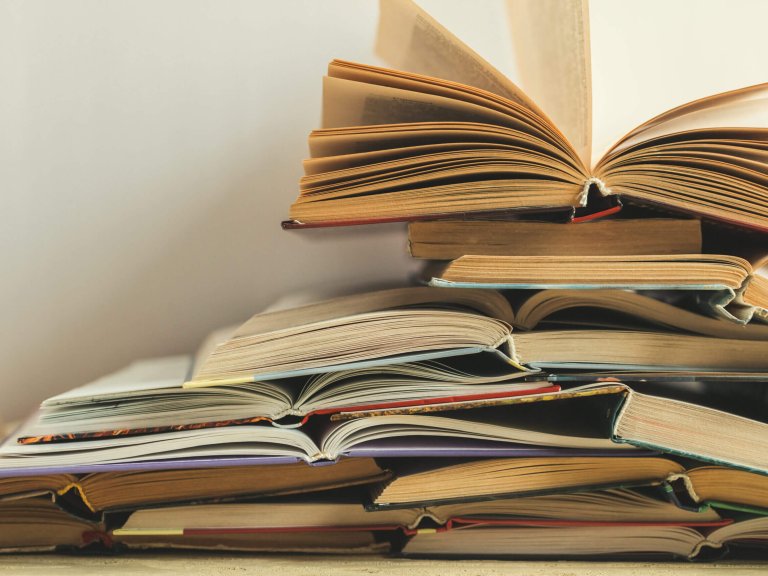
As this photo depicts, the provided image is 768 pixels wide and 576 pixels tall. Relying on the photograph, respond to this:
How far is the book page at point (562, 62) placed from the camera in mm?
745

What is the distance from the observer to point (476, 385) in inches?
26.1

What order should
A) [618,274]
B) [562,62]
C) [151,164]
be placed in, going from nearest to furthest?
1. [618,274]
2. [562,62]
3. [151,164]

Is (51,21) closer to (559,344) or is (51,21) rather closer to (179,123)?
(179,123)

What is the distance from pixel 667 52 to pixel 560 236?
0.52 meters

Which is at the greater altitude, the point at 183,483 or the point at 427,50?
the point at 427,50

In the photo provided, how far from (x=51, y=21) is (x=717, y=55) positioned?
97 cm

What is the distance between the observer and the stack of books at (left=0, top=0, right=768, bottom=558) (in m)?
0.66

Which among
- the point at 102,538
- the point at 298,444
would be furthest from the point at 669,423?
the point at 102,538

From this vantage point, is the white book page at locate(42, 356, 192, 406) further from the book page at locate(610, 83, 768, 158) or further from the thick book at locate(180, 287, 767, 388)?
the book page at locate(610, 83, 768, 158)

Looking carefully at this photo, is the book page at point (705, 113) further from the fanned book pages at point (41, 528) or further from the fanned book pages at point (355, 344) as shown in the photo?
the fanned book pages at point (41, 528)

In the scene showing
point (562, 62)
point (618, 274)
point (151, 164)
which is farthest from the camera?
point (151, 164)

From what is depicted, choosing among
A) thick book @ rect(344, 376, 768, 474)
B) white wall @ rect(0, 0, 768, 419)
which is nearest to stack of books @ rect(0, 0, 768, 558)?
thick book @ rect(344, 376, 768, 474)

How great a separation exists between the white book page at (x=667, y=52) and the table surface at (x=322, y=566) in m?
0.62

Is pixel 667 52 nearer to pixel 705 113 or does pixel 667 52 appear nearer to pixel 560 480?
pixel 705 113
